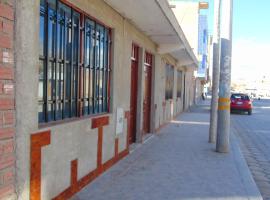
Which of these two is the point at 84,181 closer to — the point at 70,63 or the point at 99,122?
the point at 99,122

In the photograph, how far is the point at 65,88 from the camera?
561 cm

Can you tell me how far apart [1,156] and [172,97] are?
15912mm

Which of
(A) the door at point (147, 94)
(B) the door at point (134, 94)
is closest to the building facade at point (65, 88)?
(B) the door at point (134, 94)

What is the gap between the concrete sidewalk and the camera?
5973 millimetres

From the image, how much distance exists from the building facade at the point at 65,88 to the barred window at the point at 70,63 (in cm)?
1

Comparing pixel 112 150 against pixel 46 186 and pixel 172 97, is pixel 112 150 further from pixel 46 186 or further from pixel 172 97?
pixel 172 97

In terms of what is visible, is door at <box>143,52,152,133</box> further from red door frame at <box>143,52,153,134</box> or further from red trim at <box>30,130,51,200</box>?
red trim at <box>30,130,51,200</box>

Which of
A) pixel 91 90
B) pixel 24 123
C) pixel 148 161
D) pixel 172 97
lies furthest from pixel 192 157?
pixel 172 97

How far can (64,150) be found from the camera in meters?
5.28

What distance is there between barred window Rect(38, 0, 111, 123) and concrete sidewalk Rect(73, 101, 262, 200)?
4.00 ft

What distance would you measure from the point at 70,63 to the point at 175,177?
285cm

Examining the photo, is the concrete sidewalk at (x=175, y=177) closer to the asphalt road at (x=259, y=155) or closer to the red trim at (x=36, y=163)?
the asphalt road at (x=259, y=155)

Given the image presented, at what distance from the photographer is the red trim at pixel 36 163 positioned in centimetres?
430

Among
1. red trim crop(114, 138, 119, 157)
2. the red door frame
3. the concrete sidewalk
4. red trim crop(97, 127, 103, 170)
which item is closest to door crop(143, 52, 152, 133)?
the red door frame
